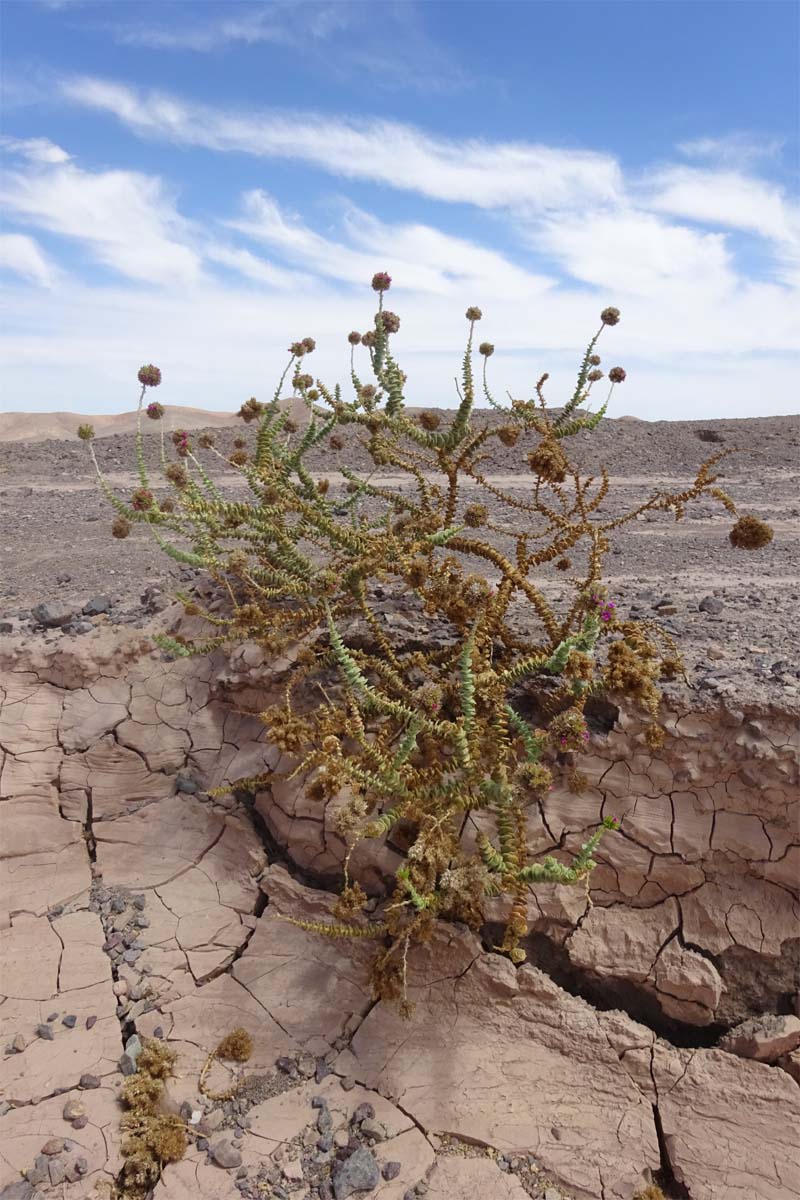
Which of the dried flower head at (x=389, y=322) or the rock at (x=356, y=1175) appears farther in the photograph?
the dried flower head at (x=389, y=322)

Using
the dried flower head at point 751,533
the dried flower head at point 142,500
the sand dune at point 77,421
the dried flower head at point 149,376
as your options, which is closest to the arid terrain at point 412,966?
the dried flower head at point 751,533

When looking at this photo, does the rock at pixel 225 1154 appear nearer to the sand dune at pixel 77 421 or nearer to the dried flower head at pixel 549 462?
the dried flower head at pixel 549 462

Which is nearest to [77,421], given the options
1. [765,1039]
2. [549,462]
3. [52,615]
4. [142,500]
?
[52,615]

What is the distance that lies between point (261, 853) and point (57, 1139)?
4.00ft

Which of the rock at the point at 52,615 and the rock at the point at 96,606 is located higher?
the rock at the point at 96,606

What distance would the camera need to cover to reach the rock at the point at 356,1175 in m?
2.51

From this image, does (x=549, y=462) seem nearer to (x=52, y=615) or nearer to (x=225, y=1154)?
(x=225, y=1154)

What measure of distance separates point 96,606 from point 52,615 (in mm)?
229

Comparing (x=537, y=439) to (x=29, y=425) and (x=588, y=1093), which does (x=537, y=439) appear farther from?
(x=29, y=425)

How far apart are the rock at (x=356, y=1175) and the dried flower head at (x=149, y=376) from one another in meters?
3.15

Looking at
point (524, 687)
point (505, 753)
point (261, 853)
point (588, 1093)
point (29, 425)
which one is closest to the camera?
point (588, 1093)

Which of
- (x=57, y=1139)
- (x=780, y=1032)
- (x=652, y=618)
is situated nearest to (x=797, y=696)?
(x=652, y=618)

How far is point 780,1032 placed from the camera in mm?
2893

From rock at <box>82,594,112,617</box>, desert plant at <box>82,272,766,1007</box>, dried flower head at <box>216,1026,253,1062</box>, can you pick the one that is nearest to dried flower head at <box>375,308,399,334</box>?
desert plant at <box>82,272,766,1007</box>
